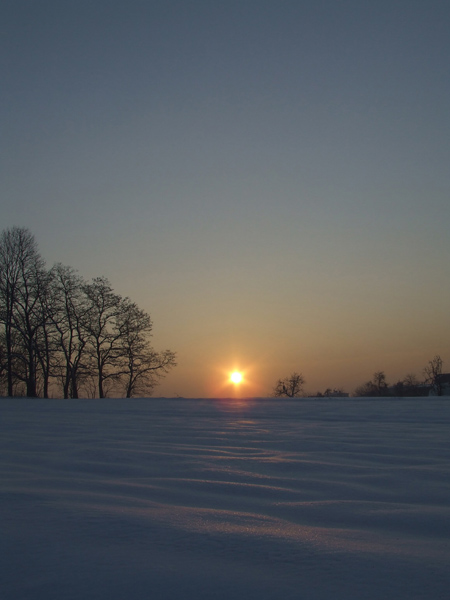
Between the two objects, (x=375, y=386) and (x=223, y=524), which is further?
(x=375, y=386)

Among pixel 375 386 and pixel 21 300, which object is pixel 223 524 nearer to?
pixel 21 300

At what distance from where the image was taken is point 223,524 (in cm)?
167

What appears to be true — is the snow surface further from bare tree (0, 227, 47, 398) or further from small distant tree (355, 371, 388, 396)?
small distant tree (355, 371, 388, 396)

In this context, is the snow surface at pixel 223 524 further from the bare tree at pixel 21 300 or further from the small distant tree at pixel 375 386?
the small distant tree at pixel 375 386

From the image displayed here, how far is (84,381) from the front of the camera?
31234 millimetres

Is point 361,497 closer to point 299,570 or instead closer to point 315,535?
point 315,535

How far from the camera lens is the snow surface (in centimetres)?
119

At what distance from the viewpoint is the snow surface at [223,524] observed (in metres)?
1.19

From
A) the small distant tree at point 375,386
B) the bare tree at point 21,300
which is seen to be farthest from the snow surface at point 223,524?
the small distant tree at point 375,386

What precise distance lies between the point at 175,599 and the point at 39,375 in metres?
31.8

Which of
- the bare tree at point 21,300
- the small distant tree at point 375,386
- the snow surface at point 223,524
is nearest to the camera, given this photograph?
the snow surface at point 223,524

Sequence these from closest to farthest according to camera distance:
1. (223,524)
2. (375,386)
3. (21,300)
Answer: (223,524) < (21,300) < (375,386)

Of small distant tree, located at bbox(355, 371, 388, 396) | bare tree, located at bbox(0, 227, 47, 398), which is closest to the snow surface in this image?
bare tree, located at bbox(0, 227, 47, 398)

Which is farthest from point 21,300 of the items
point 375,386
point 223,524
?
point 375,386
